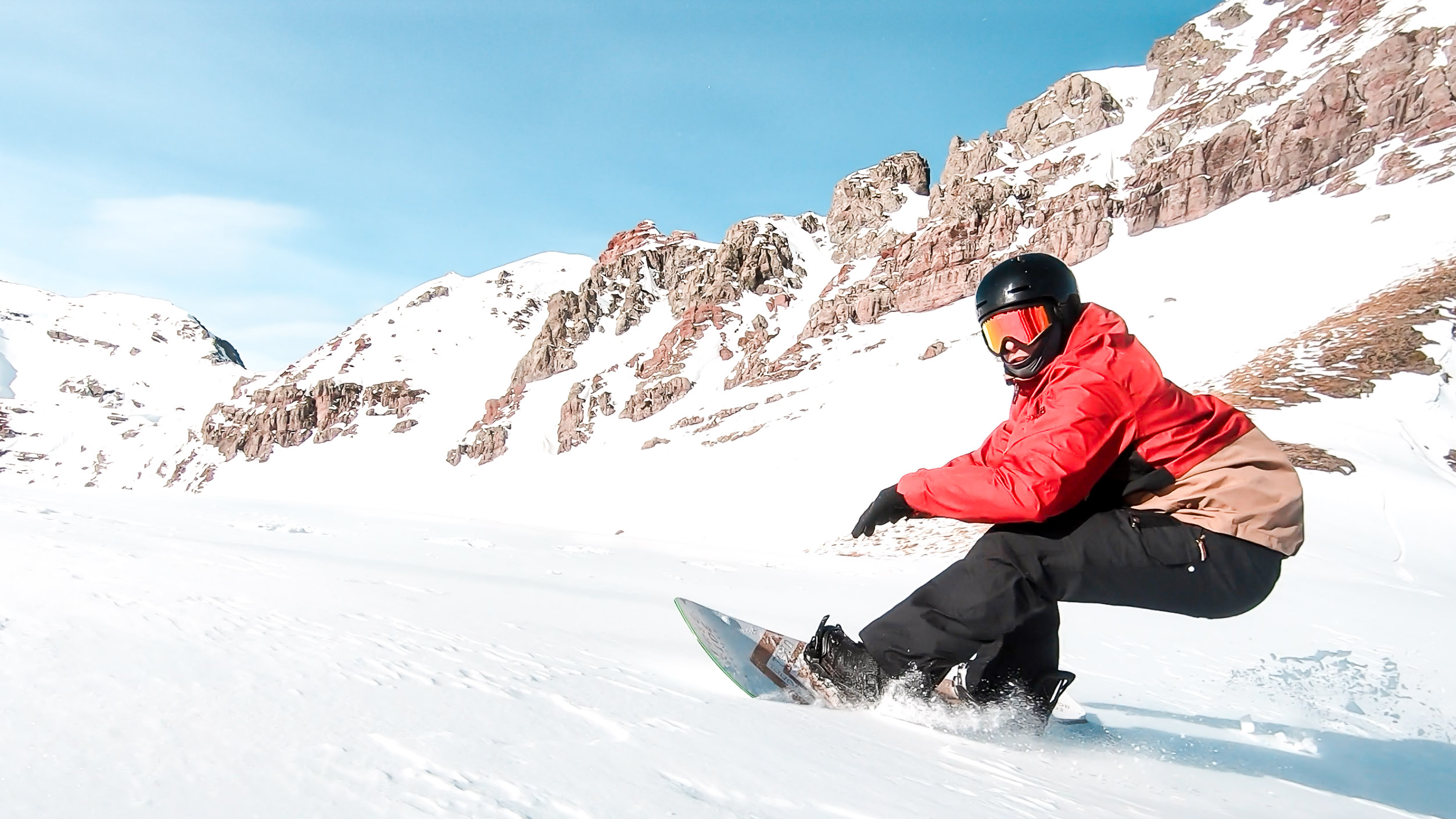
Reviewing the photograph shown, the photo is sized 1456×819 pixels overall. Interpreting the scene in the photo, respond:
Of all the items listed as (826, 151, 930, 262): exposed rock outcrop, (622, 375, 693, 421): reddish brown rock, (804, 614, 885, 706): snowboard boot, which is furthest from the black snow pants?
(826, 151, 930, 262): exposed rock outcrop

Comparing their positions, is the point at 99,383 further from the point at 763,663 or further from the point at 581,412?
the point at 763,663

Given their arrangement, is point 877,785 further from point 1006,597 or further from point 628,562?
point 628,562

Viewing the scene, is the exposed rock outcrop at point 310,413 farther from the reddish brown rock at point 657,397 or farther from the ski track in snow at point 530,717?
the ski track in snow at point 530,717

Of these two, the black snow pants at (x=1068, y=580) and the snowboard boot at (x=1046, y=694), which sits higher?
the black snow pants at (x=1068, y=580)

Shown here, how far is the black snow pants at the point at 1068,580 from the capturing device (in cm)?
264

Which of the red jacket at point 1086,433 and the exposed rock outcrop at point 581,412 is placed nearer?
the red jacket at point 1086,433

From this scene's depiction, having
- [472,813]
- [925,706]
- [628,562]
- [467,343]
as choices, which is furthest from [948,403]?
[467,343]

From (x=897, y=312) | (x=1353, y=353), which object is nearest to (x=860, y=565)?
(x=1353, y=353)

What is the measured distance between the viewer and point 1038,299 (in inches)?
118

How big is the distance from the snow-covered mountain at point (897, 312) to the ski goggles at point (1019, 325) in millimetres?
13962

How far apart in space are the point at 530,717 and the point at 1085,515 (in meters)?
2.20

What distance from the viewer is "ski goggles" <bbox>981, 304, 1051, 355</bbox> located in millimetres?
2973

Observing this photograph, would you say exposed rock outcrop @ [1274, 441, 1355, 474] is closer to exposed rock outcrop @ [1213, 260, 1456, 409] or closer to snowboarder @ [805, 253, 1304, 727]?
exposed rock outcrop @ [1213, 260, 1456, 409]

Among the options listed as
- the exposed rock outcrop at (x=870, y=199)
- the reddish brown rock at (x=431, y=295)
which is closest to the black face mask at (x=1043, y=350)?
the exposed rock outcrop at (x=870, y=199)
